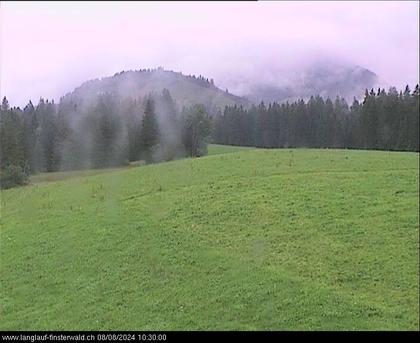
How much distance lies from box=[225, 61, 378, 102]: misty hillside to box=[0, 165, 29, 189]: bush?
5363 millimetres

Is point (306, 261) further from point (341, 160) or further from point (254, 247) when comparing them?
point (341, 160)

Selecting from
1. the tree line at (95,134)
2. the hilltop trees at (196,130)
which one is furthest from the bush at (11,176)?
the hilltop trees at (196,130)

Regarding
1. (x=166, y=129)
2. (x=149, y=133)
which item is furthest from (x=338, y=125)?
(x=149, y=133)

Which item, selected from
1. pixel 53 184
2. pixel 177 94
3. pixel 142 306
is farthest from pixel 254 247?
pixel 53 184

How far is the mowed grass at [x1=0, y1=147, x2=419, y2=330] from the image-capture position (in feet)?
22.1

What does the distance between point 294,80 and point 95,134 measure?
18.3 feet

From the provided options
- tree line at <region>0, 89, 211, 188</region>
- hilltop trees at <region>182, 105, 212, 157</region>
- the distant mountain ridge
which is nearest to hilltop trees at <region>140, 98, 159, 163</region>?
tree line at <region>0, 89, 211, 188</region>

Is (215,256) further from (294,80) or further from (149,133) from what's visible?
(149,133)

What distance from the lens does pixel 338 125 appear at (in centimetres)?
3303

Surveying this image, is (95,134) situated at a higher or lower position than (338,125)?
higher

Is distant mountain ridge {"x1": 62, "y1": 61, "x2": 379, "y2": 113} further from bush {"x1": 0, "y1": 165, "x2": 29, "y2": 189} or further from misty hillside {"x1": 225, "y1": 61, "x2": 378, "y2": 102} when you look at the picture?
bush {"x1": 0, "y1": 165, "x2": 29, "y2": 189}

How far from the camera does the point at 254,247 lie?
9359 mm

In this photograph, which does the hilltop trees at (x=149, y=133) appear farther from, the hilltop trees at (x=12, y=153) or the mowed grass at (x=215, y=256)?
the hilltop trees at (x=12, y=153)

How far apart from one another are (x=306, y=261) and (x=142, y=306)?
3058mm
